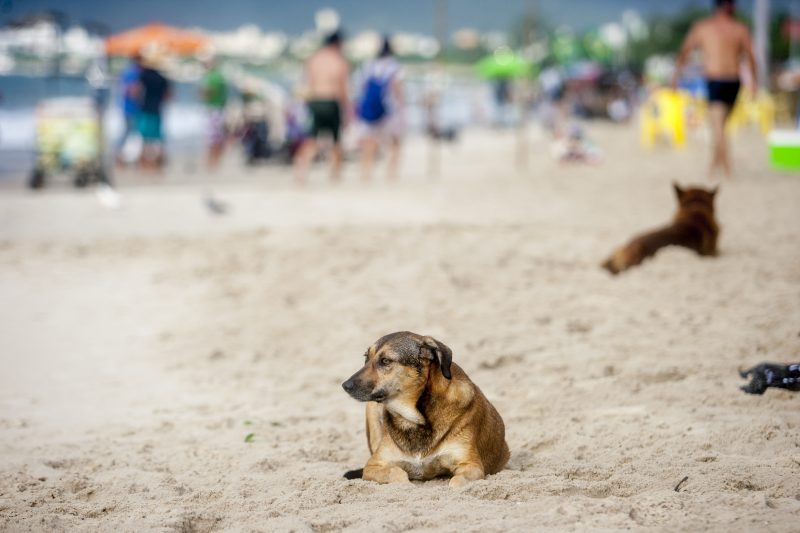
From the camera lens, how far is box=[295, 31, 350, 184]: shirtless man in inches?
545

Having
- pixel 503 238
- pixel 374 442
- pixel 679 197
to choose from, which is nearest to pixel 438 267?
pixel 503 238

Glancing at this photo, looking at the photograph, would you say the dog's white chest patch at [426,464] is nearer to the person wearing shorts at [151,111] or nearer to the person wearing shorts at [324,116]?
the person wearing shorts at [324,116]

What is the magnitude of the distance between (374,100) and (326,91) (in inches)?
26.5

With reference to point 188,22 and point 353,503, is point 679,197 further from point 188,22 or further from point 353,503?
point 188,22

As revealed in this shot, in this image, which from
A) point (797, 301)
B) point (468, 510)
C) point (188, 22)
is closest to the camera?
point (468, 510)

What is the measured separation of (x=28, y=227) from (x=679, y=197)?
6710mm

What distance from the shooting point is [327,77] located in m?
13.9

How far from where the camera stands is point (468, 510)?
135 inches

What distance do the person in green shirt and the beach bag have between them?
5.73 m

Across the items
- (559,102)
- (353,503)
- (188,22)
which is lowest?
(353,503)

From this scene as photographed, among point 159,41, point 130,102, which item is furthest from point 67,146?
point 159,41

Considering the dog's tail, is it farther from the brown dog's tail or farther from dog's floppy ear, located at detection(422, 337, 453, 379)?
the brown dog's tail

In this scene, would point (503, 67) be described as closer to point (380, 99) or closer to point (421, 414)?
point (380, 99)

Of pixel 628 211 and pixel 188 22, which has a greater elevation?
pixel 188 22
